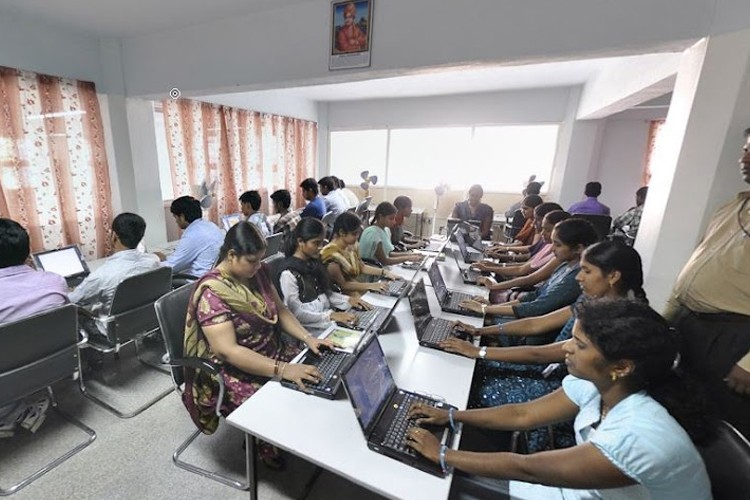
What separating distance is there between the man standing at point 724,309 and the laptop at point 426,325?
3.17ft

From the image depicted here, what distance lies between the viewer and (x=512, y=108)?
5.57 meters

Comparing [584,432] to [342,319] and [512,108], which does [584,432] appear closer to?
[342,319]

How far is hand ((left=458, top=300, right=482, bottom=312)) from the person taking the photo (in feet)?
6.56

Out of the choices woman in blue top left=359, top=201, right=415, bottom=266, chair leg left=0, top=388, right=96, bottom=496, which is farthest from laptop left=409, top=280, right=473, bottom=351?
chair leg left=0, top=388, right=96, bottom=496

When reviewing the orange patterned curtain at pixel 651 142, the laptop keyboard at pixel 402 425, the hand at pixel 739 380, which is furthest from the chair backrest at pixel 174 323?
the orange patterned curtain at pixel 651 142

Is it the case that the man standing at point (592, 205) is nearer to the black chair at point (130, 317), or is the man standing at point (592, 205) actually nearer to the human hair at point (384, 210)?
the human hair at point (384, 210)

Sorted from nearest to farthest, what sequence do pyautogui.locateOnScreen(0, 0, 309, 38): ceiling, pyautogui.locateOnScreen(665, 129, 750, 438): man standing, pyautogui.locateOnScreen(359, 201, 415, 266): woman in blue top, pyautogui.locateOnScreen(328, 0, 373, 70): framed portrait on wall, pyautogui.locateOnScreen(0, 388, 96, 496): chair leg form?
pyautogui.locateOnScreen(665, 129, 750, 438): man standing, pyautogui.locateOnScreen(0, 388, 96, 496): chair leg, pyautogui.locateOnScreen(328, 0, 373, 70): framed portrait on wall, pyautogui.locateOnScreen(0, 0, 309, 38): ceiling, pyautogui.locateOnScreen(359, 201, 415, 266): woman in blue top

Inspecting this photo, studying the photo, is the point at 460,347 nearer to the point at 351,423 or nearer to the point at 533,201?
the point at 351,423

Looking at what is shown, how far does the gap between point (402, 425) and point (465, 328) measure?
79cm

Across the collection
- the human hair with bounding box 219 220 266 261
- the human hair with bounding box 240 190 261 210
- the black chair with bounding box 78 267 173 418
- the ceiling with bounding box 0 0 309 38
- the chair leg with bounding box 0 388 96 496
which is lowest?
the chair leg with bounding box 0 388 96 496

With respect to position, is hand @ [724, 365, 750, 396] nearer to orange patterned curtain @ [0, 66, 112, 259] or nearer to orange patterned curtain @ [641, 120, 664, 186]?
orange patterned curtain @ [0, 66, 112, 259]

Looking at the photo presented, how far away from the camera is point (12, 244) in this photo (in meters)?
1.59

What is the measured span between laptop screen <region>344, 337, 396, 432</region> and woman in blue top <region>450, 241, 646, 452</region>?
1.49ft

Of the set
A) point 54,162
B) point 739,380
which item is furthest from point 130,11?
point 739,380
